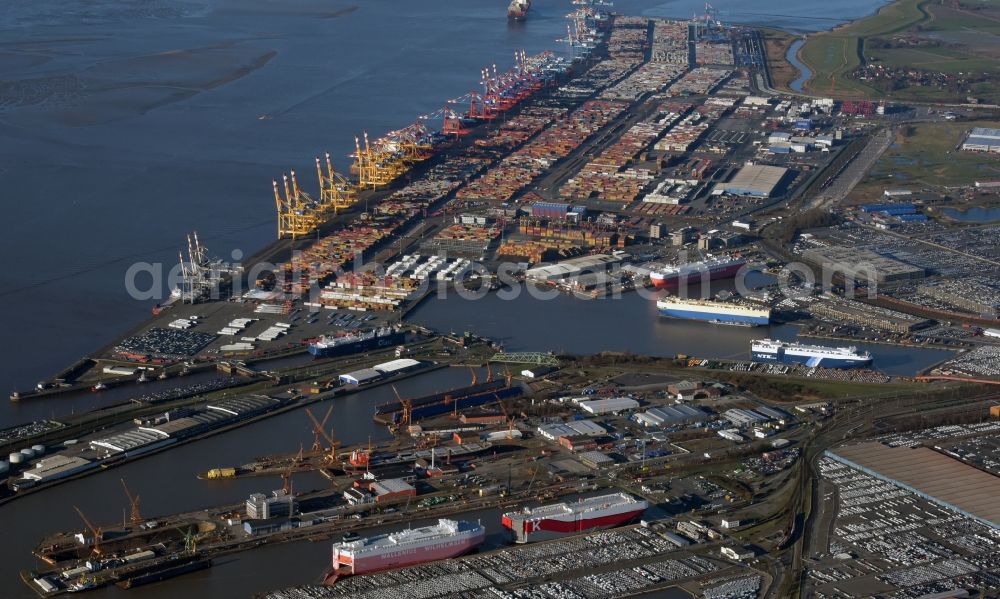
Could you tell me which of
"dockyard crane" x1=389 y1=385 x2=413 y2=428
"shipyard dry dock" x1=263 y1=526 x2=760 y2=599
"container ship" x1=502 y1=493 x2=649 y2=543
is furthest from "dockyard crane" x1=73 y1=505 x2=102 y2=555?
"dockyard crane" x1=389 y1=385 x2=413 y2=428

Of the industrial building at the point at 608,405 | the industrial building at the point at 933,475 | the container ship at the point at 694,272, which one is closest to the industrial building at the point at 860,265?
the container ship at the point at 694,272

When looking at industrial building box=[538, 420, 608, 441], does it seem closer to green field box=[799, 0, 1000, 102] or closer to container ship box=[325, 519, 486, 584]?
container ship box=[325, 519, 486, 584]

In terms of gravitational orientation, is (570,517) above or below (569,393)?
above

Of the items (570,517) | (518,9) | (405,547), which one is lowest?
(570,517)

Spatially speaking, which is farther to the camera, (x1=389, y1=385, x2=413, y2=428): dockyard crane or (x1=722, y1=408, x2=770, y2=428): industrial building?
(x1=722, y1=408, x2=770, y2=428): industrial building

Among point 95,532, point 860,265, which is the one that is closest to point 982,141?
point 860,265

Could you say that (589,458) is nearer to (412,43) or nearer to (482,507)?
(482,507)

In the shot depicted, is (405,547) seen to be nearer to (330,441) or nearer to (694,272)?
(330,441)
